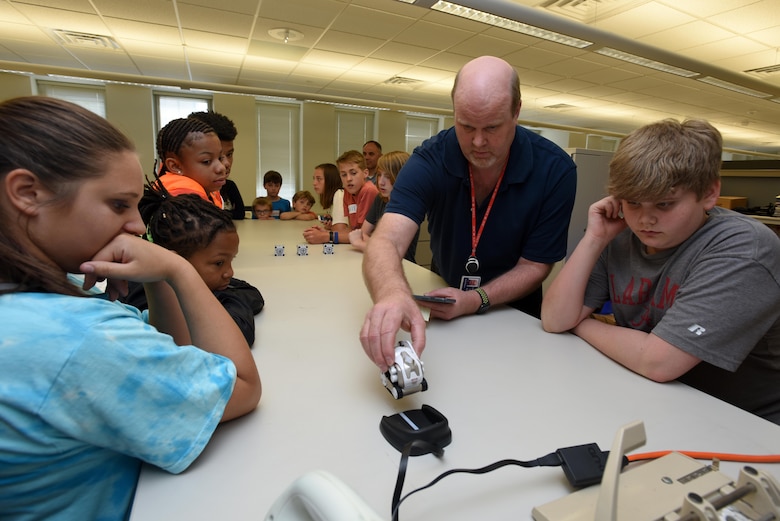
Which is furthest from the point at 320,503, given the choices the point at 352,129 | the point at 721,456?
the point at 352,129

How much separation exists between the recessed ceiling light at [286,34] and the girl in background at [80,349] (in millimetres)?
4314

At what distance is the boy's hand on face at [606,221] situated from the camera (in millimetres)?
1072

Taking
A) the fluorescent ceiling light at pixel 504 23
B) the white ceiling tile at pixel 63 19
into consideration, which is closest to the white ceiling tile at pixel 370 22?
the fluorescent ceiling light at pixel 504 23

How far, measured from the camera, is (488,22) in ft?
12.3

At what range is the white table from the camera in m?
0.54

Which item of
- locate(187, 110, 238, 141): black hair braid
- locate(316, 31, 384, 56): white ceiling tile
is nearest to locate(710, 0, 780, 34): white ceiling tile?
locate(316, 31, 384, 56): white ceiling tile

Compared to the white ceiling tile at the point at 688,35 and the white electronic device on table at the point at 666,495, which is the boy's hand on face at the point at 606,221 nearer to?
the white electronic device on table at the point at 666,495

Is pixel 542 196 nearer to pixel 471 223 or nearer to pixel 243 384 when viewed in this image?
pixel 471 223

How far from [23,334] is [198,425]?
229 millimetres

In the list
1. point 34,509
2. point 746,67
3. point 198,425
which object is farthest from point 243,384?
point 746,67

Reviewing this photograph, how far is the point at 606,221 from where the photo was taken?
3.55 feet

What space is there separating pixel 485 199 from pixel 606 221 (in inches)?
16.2

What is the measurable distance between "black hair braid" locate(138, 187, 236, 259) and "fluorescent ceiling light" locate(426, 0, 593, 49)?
2906mm

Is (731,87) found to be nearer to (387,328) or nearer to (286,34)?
(286,34)
